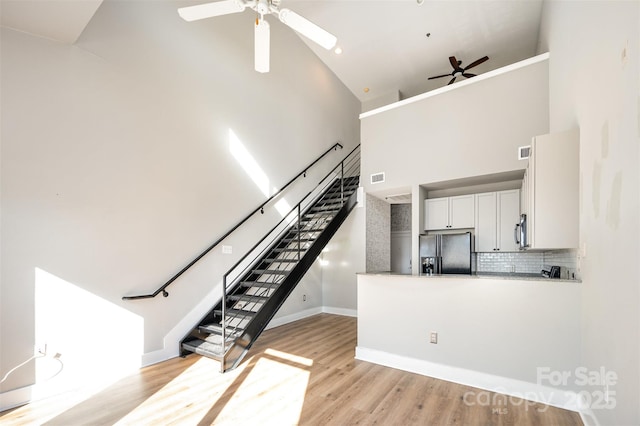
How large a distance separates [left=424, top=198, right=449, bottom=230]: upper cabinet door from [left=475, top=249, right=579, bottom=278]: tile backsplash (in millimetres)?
898

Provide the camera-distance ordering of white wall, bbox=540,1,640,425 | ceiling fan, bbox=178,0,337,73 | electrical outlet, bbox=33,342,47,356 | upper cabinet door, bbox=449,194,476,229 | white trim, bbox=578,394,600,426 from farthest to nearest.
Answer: upper cabinet door, bbox=449,194,476,229 → electrical outlet, bbox=33,342,47,356 → ceiling fan, bbox=178,0,337,73 → white trim, bbox=578,394,600,426 → white wall, bbox=540,1,640,425

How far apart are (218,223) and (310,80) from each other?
4.12m

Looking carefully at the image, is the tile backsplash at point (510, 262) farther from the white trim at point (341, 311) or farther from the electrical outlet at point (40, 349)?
the electrical outlet at point (40, 349)

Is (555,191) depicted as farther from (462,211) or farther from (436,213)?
(436,213)

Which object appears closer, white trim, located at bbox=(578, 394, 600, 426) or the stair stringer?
white trim, located at bbox=(578, 394, 600, 426)

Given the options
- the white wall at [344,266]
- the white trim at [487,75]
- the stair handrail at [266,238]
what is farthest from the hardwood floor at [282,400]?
the white trim at [487,75]

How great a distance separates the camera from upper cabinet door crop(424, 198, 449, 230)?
5.11 meters

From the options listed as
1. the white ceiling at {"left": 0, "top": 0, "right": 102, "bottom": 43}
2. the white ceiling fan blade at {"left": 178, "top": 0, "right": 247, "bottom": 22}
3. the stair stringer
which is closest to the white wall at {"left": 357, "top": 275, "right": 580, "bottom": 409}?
the stair stringer

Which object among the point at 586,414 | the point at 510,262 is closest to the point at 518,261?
the point at 510,262

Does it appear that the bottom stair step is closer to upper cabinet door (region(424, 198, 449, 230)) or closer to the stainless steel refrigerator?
the stainless steel refrigerator

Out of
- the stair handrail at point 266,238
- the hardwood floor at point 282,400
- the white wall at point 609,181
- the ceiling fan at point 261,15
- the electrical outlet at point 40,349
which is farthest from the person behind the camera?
the stair handrail at point 266,238

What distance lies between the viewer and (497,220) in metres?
4.78

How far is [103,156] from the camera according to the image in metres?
3.48

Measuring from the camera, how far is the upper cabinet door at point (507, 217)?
183 inches
